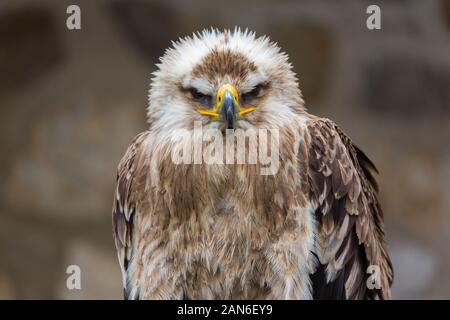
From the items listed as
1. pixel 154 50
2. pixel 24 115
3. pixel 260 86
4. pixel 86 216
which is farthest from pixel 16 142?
pixel 260 86

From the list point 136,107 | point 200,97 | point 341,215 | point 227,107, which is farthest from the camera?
point 136,107

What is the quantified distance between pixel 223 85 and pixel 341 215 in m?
0.69

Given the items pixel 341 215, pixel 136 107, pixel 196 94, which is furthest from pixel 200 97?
pixel 136 107

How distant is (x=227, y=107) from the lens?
3.56 meters

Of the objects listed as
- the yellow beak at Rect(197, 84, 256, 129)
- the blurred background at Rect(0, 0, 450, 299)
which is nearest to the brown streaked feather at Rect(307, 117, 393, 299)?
the yellow beak at Rect(197, 84, 256, 129)

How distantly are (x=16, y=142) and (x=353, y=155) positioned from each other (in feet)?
5.94

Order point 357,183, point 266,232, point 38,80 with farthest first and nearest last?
point 38,80 → point 357,183 → point 266,232

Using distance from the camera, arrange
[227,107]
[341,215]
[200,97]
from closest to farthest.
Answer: [227,107], [200,97], [341,215]

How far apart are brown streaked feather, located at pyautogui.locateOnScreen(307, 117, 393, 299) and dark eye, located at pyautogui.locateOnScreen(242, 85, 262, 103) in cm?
26

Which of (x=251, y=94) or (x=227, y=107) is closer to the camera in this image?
(x=227, y=107)

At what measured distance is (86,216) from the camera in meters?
5.12

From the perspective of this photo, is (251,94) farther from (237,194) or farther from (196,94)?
(237,194)

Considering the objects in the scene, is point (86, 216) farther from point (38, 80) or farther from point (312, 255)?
point (312, 255)
